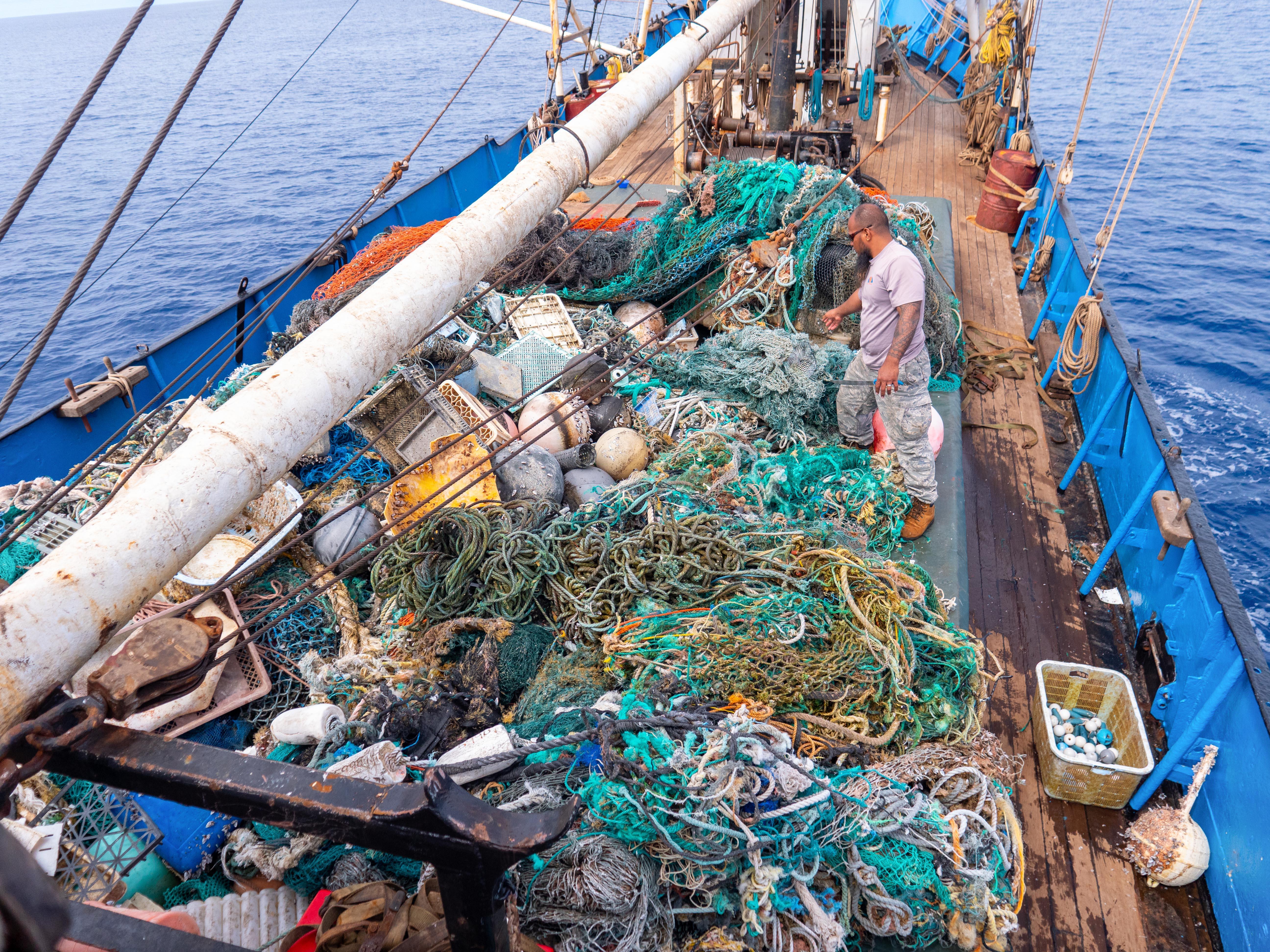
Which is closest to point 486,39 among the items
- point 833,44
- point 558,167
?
point 833,44

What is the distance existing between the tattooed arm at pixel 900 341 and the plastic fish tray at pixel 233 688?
12.5ft

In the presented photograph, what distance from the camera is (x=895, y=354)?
4.35 metres

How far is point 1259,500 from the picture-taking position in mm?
10102

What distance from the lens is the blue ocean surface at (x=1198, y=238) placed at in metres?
10.6

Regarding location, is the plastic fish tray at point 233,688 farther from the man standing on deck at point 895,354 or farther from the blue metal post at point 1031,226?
the blue metal post at point 1031,226

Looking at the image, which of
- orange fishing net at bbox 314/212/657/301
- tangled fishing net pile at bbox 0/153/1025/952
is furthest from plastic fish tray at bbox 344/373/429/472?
orange fishing net at bbox 314/212/657/301

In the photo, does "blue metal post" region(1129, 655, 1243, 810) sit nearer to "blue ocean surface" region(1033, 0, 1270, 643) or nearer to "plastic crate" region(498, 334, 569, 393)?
"plastic crate" region(498, 334, 569, 393)

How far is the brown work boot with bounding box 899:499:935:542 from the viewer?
4855 mm

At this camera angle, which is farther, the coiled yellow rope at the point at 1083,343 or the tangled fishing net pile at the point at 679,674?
the coiled yellow rope at the point at 1083,343

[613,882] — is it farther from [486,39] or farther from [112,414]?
[486,39]

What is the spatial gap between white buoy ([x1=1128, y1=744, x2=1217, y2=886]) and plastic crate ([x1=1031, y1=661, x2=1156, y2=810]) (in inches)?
6.5

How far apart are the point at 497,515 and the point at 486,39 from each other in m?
60.2

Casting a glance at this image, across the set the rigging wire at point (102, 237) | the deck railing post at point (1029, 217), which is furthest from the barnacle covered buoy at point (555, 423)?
the deck railing post at point (1029, 217)

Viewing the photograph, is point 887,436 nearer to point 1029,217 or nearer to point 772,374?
point 772,374
